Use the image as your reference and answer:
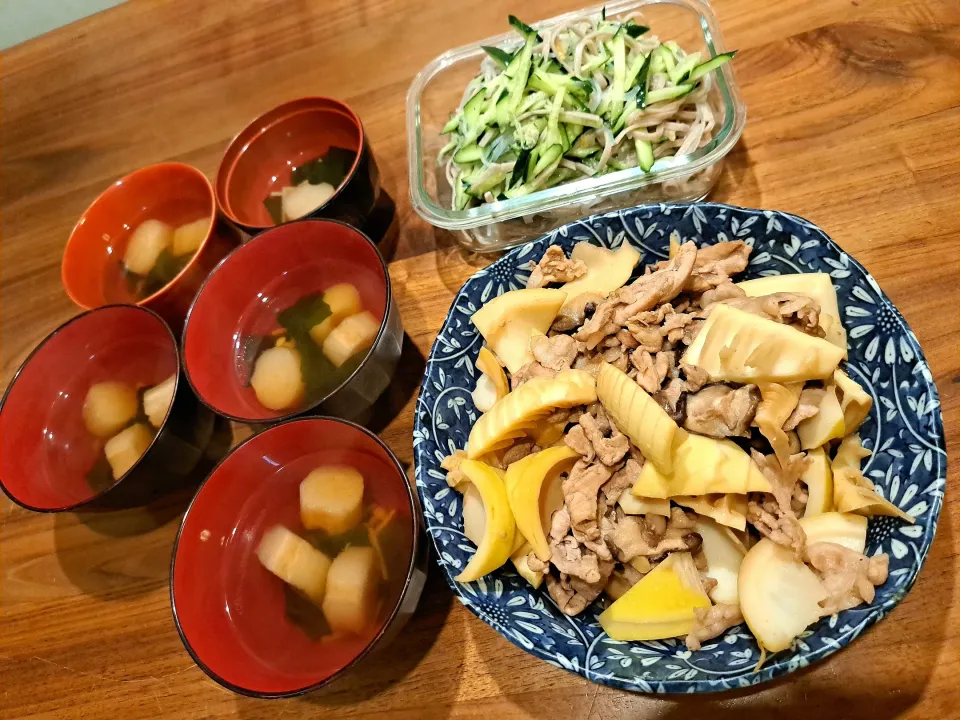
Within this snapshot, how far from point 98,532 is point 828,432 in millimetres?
1851

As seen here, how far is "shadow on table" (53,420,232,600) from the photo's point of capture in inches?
66.1

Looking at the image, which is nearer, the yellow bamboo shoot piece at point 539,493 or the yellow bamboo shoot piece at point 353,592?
the yellow bamboo shoot piece at point 539,493

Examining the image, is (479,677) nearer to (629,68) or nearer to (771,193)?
(771,193)

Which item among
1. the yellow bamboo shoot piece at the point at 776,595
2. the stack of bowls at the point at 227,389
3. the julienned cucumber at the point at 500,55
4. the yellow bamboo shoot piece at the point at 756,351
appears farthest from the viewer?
the julienned cucumber at the point at 500,55

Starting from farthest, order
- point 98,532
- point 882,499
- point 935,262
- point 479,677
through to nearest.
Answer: point 98,532
point 935,262
point 479,677
point 882,499

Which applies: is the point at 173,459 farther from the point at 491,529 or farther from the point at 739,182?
the point at 739,182

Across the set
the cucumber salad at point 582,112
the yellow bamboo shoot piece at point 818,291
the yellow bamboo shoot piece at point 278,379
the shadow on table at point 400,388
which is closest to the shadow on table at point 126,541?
the yellow bamboo shoot piece at point 278,379

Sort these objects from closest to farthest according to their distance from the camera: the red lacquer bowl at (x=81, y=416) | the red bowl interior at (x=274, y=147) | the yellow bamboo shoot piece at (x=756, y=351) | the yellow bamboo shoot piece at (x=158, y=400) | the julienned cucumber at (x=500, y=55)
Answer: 1. the yellow bamboo shoot piece at (x=756, y=351)
2. the red lacquer bowl at (x=81, y=416)
3. the yellow bamboo shoot piece at (x=158, y=400)
4. the julienned cucumber at (x=500, y=55)
5. the red bowl interior at (x=274, y=147)

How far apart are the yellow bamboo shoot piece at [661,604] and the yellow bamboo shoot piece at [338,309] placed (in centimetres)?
102

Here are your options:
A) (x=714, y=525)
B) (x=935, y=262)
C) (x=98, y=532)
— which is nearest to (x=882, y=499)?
(x=714, y=525)

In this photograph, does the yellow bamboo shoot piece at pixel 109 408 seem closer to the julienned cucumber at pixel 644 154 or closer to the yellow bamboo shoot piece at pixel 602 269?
the yellow bamboo shoot piece at pixel 602 269

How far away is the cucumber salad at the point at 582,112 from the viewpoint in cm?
164

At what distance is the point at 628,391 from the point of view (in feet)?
3.72

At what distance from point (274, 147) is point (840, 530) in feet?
6.23
